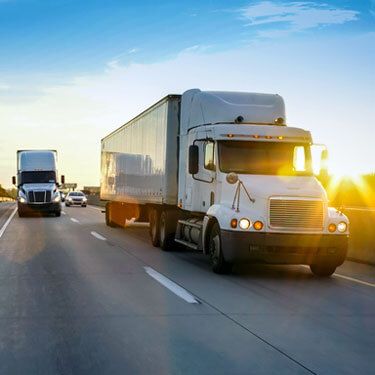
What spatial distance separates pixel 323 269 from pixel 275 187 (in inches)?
71.0

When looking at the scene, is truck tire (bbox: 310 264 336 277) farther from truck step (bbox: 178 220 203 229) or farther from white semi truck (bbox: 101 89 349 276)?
truck step (bbox: 178 220 203 229)

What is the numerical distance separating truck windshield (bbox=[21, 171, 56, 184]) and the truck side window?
2263 centimetres

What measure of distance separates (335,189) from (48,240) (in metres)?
8.62

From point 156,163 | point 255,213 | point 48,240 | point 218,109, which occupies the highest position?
point 218,109

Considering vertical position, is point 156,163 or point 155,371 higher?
point 156,163

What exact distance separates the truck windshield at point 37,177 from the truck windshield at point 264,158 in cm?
2316

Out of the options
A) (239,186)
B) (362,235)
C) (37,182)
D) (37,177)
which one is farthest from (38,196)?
(239,186)

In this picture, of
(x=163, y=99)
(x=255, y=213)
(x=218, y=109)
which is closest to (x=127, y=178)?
(x=163, y=99)

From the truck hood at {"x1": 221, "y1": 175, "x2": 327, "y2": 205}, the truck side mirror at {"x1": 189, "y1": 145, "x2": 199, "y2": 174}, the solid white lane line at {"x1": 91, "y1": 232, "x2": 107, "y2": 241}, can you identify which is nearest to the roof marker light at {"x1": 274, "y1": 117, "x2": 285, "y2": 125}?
the truck hood at {"x1": 221, "y1": 175, "x2": 327, "y2": 205}

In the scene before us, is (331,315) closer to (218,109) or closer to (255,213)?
(255,213)

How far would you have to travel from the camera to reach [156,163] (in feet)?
52.7

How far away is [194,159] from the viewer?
12.1 m

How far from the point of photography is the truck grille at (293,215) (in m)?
10.5

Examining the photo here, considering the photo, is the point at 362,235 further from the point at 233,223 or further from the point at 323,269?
the point at 233,223
